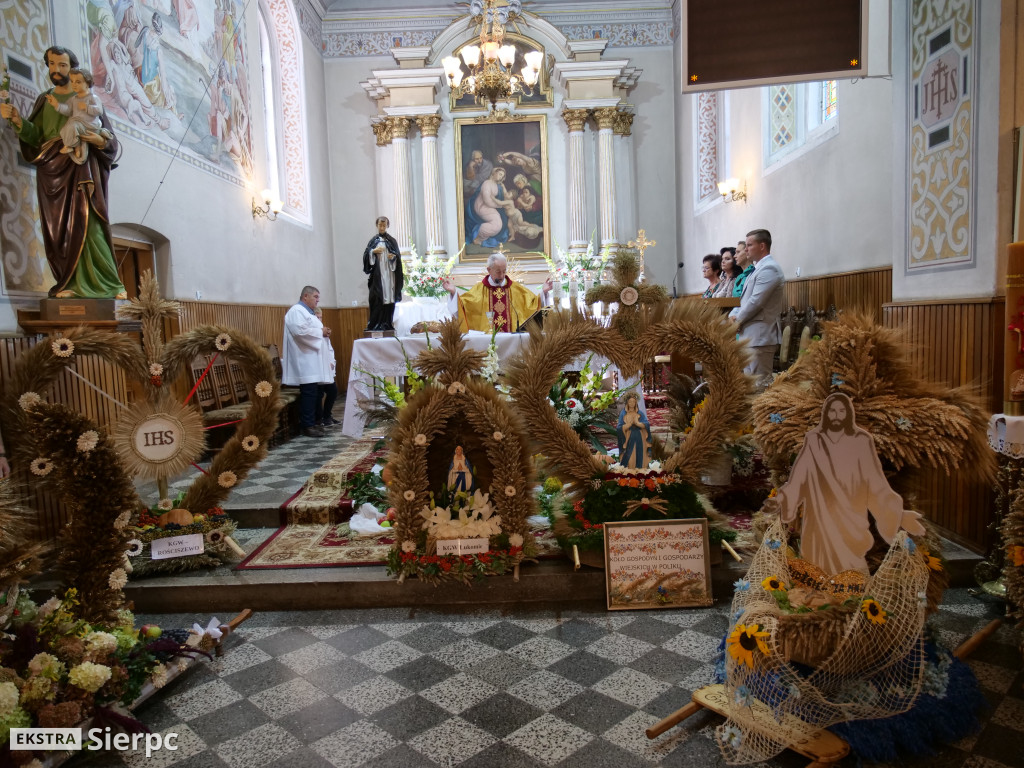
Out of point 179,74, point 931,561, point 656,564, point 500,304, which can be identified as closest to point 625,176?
point 500,304

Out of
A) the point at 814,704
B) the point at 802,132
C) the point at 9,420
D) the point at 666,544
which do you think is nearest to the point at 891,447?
the point at 814,704

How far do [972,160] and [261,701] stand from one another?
4.60 metres

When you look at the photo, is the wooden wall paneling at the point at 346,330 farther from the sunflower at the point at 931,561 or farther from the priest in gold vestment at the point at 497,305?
the sunflower at the point at 931,561

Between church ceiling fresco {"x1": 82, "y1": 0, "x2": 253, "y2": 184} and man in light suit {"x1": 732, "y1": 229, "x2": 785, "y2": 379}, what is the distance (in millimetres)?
6023

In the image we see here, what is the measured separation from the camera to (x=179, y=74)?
25.1 feet

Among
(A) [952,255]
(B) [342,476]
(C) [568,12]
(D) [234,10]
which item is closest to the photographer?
(A) [952,255]

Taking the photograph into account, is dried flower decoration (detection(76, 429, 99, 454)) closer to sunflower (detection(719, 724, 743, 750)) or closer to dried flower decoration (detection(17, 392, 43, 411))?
dried flower decoration (detection(17, 392, 43, 411))

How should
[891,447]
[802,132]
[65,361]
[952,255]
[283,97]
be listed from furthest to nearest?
[283,97] < [802,132] < [952,255] < [65,361] < [891,447]

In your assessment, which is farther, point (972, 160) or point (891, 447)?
point (972, 160)

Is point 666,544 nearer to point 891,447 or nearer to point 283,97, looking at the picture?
point 891,447

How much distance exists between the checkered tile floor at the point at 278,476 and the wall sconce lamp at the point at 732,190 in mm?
6590

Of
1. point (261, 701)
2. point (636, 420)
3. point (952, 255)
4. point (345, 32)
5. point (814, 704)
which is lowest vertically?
point (261, 701)

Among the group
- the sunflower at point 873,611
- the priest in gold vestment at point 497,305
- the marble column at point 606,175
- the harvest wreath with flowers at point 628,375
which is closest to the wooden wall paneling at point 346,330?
the marble column at point 606,175

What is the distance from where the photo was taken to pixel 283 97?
461 inches
